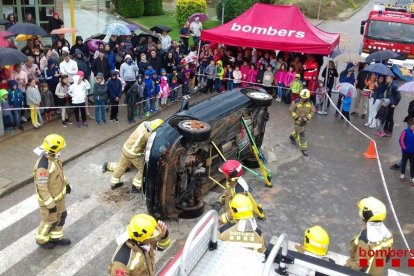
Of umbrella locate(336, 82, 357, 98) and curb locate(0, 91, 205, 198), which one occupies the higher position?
umbrella locate(336, 82, 357, 98)

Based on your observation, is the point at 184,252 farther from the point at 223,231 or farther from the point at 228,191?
the point at 228,191

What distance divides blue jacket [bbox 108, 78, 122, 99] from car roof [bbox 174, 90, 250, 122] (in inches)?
146

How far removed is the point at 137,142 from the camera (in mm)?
8383

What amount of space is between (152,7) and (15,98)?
62.4 ft

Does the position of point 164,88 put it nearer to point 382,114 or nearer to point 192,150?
point 192,150

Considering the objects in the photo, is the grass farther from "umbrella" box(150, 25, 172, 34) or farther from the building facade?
"umbrella" box(150, 25, 172, 34)

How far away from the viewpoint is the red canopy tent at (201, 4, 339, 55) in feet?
45.0

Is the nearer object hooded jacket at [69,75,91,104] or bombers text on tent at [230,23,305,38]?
hooded jacket at [69,75,91,104]

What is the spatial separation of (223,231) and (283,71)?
9792 mm

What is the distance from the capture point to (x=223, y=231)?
554 cm

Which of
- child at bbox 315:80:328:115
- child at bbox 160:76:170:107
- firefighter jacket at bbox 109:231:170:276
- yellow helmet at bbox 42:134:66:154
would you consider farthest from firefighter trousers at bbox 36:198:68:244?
child at bbox 315:80:328:115

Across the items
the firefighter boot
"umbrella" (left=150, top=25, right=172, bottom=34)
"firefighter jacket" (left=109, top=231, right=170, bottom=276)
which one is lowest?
the firefighter boot

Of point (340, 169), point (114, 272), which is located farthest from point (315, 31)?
point (114, 272)

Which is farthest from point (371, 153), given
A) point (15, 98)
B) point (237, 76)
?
point (15, 98)
